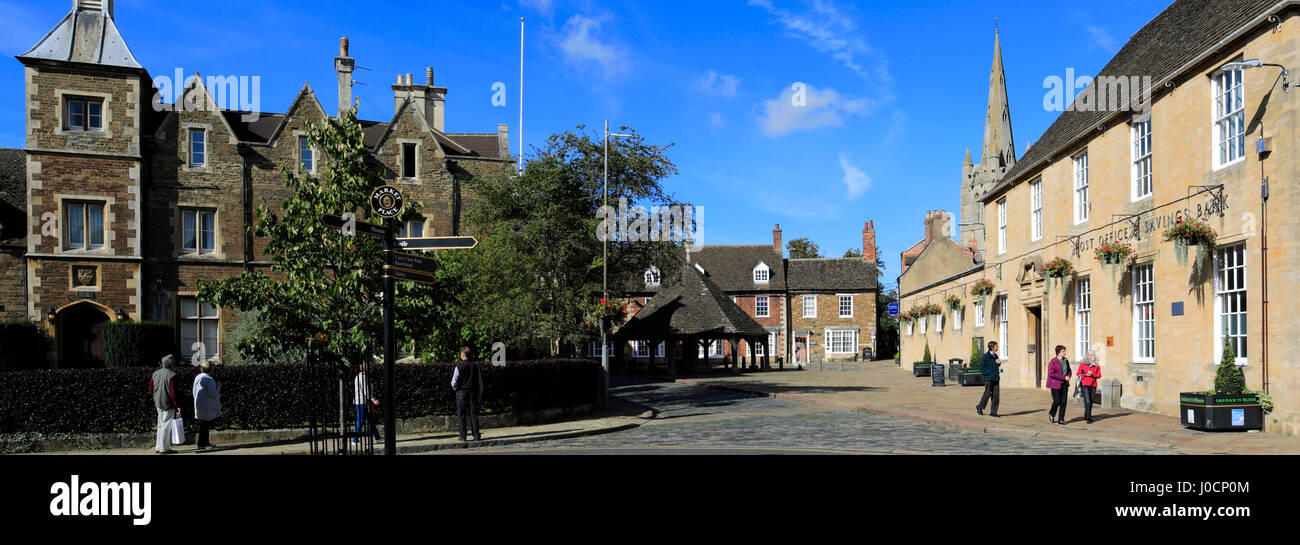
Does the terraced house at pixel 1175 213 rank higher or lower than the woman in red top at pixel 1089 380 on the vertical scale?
higher

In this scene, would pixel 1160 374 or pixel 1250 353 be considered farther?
pixel 1160 374

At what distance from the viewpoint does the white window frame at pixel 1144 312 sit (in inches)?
750

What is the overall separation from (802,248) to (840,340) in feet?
76.7

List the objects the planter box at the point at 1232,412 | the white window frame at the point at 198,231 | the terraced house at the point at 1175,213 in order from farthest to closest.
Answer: the white window frame at the point at 198,231
the planter box at the point at 1232,412
the terraced house at the point at 1175,213

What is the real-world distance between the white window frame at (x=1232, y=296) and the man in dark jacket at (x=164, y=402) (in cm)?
1838

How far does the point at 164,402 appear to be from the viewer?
A: 14.1 m

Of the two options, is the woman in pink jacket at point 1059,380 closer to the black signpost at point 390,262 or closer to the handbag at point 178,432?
the black signpost at point 390,262

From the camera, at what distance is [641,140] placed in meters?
25.3

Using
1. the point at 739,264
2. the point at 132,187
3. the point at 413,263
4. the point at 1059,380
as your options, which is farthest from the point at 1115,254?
the point at 739,264

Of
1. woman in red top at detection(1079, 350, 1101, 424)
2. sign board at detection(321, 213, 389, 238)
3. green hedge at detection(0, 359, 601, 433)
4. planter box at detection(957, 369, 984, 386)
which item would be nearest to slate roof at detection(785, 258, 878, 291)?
planter box at detection(957, 369, 984, 386)

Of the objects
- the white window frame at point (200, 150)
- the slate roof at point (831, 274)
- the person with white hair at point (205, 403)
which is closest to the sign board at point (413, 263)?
the person with white hair at point (205, 403)
